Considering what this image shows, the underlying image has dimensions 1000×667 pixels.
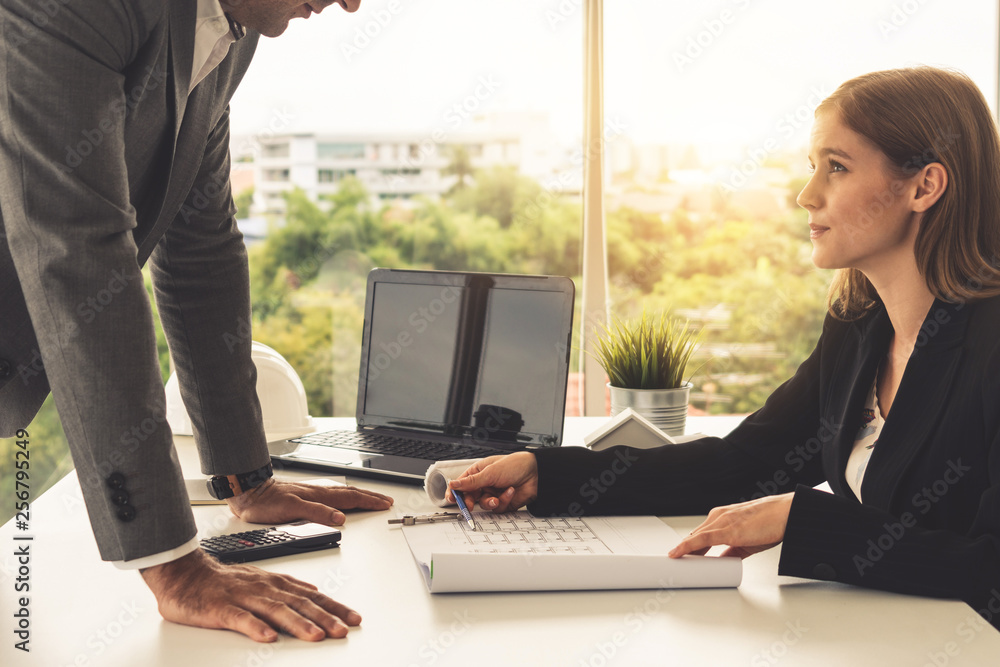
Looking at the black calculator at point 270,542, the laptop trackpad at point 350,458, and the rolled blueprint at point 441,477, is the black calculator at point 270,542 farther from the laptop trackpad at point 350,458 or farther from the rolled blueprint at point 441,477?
the laptop trackpad at point 350,458

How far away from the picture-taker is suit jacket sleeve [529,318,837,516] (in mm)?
1199

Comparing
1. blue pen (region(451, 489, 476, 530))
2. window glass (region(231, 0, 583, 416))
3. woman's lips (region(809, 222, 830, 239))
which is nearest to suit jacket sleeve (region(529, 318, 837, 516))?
blue pen (region(451, 489, 476, 530))

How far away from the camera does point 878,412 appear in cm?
128

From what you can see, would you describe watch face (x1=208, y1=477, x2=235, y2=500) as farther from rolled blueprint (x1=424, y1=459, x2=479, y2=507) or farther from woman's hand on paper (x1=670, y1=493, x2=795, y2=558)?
woman's hand on paper (x1=670, y1=493, x2=795, y2=558)

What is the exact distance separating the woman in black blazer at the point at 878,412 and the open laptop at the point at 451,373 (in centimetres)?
29

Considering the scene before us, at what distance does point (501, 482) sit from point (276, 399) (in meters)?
0.73

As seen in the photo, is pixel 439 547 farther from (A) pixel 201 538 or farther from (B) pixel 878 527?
(B) pixel 878 527

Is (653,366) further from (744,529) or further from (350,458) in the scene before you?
(744,529)

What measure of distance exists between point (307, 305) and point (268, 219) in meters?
0.40

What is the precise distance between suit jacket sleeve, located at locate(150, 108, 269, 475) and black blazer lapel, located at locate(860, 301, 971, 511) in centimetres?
90

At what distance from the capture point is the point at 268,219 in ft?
11.2

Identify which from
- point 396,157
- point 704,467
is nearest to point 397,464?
point 704,467

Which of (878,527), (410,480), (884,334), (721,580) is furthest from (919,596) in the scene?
(410,480)

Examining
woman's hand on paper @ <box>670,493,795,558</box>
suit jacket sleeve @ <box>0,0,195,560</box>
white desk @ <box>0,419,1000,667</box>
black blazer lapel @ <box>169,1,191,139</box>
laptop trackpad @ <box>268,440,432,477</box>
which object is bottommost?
white desk @ <box>0,419,1000,667</box>
